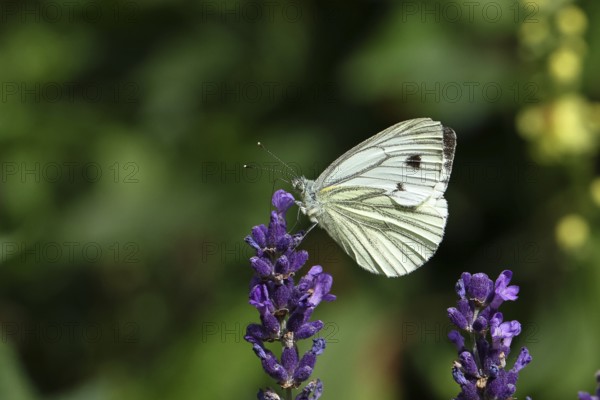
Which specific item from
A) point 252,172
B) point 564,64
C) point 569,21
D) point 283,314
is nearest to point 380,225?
point 283,314

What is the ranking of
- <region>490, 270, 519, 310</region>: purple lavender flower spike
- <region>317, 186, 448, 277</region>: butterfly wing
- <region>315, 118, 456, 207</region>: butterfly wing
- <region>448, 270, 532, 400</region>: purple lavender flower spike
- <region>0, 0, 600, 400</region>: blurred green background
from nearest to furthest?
<region>448, 270, 532, 400</region>: purple lavender flower spike < <region>490, 270, 519, 310</region>: purple lavender flower spike < <region>317, 186, 448, 277</region>: butterfly wing < <region>315, 118, 456, 207</region>: butterfly wing < <region>0, 0, 600, 400</region>: blurred green background

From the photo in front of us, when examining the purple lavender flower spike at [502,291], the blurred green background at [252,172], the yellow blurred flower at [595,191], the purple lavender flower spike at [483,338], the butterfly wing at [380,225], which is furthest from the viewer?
the blurred green background at [252,172]

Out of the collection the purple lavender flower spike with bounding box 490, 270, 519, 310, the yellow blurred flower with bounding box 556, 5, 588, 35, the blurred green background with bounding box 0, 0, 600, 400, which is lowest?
the blurred green background with bounding box 0, 0, 600, 400

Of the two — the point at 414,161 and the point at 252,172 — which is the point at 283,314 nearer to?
the point at 414,161

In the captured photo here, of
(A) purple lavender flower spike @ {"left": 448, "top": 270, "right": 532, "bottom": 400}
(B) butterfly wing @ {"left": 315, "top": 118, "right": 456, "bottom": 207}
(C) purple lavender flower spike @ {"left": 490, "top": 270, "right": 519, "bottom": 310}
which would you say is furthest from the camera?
(B) butterfly wing @ {"left": 315, "top": 118, "right": 456, "bottom": 207}

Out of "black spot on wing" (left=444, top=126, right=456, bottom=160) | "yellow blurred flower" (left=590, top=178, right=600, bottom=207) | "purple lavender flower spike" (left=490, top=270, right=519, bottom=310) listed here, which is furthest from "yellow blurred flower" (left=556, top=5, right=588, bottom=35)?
"purple lavender flower spike" (left=490, top=270, right=519, bottom=310)

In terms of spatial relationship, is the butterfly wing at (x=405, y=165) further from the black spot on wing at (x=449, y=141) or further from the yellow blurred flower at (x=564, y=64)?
the yellow blurred flower at (x=564, y=64)

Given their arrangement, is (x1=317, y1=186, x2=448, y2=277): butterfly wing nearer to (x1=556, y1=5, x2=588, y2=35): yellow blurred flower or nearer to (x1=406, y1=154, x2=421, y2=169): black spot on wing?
(x1=406, y1=154, x2=421, y2=169): black spot on wing

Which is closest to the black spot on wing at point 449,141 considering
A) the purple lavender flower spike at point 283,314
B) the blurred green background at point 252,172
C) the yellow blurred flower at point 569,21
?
the purple lavender flower spike at point 283,314

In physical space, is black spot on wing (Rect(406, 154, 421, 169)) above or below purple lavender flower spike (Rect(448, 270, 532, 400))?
below
